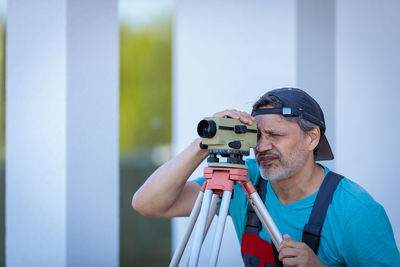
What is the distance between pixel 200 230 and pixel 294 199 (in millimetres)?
628

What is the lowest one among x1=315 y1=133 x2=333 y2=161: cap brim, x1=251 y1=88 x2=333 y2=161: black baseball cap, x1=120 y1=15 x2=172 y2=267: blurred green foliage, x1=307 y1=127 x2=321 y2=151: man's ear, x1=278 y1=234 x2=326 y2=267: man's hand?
x1=278 y1=234 x2=326 y2=267: man's hand

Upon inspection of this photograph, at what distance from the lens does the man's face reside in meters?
2.17

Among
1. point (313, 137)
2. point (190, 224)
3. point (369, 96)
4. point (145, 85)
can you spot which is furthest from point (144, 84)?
point (190, 224)

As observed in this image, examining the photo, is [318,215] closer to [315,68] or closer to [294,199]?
[294,199]

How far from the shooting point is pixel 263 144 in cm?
217

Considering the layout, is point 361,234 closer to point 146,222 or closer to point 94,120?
point 94,120

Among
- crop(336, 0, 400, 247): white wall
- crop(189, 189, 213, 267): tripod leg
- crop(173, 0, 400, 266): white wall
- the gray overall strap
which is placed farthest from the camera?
crop(336, 0, 400, 247): white wall

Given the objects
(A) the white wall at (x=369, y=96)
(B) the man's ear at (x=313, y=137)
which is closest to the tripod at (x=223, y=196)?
(B) the man's ear at (x=313, y=137)

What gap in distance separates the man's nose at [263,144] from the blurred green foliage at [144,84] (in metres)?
8.68

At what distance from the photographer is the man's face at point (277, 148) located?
7.13ft

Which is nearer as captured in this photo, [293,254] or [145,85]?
[293,254]

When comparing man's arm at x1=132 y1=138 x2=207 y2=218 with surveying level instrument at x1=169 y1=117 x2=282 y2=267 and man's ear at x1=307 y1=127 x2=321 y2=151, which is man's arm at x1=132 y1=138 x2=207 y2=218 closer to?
surveying level instrument at x1=169 y1=117 x2=282 y2=267

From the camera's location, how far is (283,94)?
2.22 meters

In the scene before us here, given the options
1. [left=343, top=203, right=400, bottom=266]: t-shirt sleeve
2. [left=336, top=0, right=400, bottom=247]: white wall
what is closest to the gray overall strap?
[left=343, top=203, right=400, bottom=266]: t-shirt sleeve
